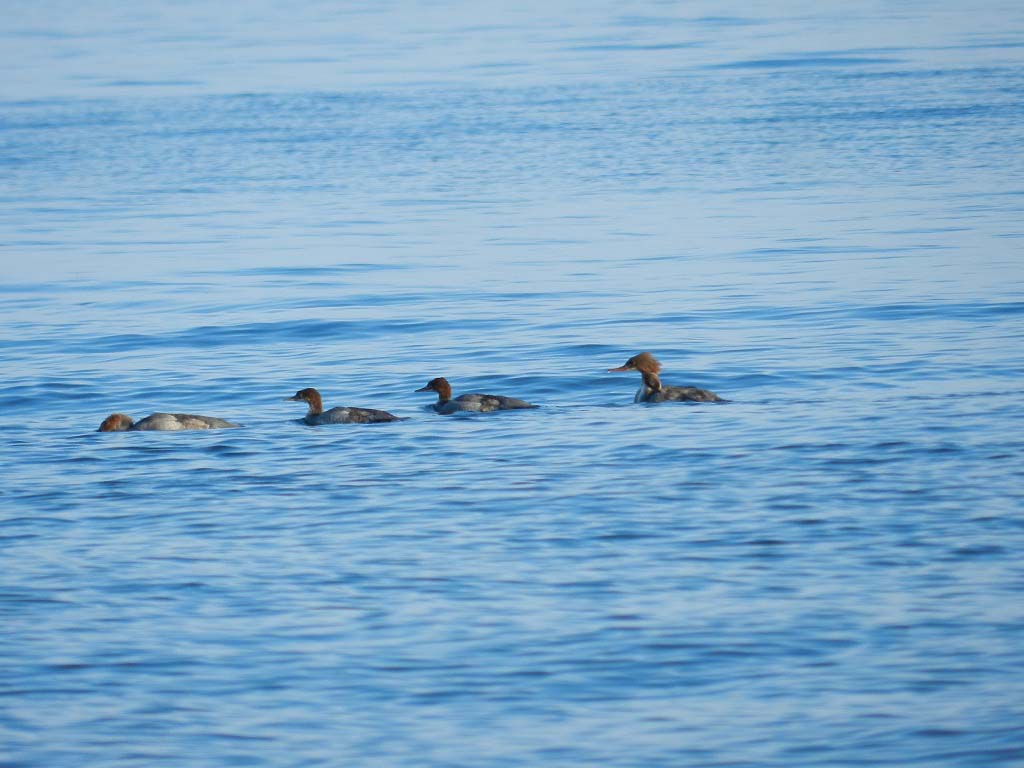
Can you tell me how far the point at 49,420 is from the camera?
17656 mm

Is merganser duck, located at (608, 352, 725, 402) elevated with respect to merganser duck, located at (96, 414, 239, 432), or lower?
lower

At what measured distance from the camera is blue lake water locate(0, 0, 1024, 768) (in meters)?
9.30

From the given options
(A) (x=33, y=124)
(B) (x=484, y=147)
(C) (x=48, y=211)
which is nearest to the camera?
(C) (x=48, y=211)

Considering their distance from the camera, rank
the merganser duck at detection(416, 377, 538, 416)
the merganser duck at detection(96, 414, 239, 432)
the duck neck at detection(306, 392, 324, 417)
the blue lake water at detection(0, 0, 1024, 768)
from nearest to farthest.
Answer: the blue lake water at detection(0, 0, 1024, 768)
the merganser duck at detection(96, 414, 239, 432)
the merganser duck at detection(416, 377, 538, 416)
the duck neck at detection(306, 392, 324, 417)

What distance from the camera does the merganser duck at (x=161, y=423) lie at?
16391mm

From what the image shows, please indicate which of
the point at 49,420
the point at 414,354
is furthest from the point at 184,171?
the point at 49,420

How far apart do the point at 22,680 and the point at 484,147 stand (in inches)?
1427

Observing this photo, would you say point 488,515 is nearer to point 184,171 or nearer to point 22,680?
point 22,680

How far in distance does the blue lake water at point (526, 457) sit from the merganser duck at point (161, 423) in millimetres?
326

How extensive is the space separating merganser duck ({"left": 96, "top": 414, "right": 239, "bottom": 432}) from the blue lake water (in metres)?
0.33

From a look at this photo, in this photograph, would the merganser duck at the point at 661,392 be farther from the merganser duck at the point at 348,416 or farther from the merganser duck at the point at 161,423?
the merganser duck at the point at 161,423

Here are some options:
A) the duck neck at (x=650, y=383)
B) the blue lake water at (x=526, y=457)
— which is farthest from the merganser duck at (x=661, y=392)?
the blue lake water at (x=526, y=457)

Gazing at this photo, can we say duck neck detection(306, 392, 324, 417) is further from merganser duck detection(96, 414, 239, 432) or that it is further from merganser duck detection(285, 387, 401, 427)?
merganser duck detection(96, 414, 239, 432)

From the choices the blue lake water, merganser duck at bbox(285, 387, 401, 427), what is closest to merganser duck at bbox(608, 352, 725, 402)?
the blue lake water
